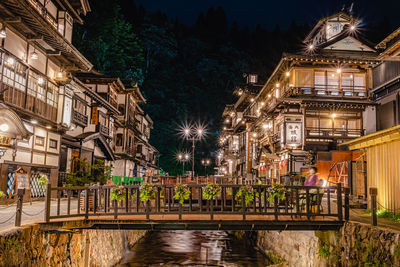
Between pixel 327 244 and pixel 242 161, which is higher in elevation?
pixel 242 161

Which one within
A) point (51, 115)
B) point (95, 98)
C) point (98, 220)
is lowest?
point (98, 220)

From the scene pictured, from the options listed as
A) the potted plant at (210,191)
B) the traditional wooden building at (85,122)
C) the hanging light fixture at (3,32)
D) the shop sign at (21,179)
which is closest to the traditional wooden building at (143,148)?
the traditional wooden building at (85,122)

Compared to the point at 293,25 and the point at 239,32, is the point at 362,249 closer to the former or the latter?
the point at 293,25

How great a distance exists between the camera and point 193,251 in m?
22.1

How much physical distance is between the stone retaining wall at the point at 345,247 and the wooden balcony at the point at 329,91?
1624 centimetres

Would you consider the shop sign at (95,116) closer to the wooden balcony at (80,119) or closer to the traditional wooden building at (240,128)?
the wooden balcony at (80,119)

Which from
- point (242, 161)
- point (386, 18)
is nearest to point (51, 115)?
point (242, 161)

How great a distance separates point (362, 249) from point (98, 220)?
8732 millimetres

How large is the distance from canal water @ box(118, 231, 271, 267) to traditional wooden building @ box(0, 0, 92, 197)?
25.3 ft

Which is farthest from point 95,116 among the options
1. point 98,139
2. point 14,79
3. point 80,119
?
point 14,79

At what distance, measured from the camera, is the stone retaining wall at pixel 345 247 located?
845 centimetres

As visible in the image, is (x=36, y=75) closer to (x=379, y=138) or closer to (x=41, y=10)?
(x=41, y=10)

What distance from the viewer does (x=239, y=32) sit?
93.3 m

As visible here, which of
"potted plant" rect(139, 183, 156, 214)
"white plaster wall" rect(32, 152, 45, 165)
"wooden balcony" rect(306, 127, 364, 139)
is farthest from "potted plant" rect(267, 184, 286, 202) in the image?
"wooden balcony" rect(306, 127, 364, 139)
